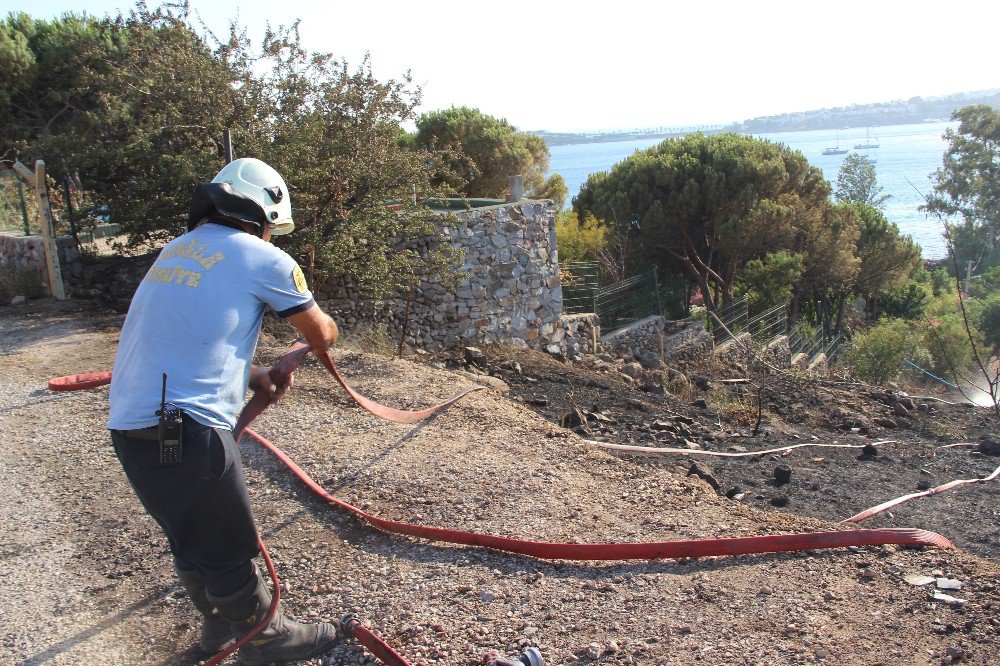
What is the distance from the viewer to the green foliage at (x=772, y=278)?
2492cm

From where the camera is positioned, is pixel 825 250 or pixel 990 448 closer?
pixel 990 448

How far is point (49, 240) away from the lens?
37.2 feet

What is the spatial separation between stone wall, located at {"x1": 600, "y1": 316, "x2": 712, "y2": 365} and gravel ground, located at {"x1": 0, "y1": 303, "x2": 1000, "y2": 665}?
11030mm

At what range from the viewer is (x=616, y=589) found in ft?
13.4

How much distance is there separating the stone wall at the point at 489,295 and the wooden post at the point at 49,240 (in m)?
3.36

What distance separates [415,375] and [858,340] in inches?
697

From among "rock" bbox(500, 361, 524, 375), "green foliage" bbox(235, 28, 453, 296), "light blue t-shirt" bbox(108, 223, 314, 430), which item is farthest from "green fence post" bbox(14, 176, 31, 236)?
"light blue t-shirt" bbox(108, 223, 314, 430)

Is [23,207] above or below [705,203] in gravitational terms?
above

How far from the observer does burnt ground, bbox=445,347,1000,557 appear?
20.7 ft

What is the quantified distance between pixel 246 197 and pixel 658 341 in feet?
50.5

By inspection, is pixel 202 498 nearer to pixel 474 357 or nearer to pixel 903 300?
pixel 474 357

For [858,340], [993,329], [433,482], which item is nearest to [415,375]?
[433,482]

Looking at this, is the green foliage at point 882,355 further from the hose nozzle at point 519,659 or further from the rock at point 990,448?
the hose nozzle at point 519,659

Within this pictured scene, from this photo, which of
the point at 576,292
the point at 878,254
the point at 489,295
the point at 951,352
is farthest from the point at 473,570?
the point at 878,254
